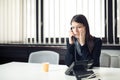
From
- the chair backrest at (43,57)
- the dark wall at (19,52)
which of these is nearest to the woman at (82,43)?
the chair backrest at (43,57)

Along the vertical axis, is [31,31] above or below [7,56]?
above

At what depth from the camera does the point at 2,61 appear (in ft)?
12.3

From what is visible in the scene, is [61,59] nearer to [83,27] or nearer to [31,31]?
[31,31]

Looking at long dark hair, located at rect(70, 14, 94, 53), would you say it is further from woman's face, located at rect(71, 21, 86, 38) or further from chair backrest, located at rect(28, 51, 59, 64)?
chair backrest, located at rect(28, 51, 59, 64)

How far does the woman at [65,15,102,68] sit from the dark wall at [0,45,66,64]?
3.71 feet

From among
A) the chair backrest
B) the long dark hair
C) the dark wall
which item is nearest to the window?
the dark wall

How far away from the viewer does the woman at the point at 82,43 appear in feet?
6.88

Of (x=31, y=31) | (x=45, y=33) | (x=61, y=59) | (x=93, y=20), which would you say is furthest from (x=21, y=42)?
(x=93, y=20)

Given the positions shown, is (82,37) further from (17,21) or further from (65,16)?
(17,21)

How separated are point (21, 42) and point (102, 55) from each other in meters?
1.89

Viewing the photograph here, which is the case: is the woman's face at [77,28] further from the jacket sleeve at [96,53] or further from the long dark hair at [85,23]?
the jacket sleeve at [96,53]

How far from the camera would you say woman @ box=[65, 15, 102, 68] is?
2096 millimetres

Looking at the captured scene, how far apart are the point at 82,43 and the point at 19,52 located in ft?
5.88

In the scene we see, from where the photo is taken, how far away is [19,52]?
359cm
